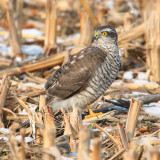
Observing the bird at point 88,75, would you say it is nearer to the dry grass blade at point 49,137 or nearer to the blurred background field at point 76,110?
the blurred background field at point 76,110

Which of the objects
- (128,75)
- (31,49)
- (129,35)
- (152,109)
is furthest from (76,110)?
(31,49)

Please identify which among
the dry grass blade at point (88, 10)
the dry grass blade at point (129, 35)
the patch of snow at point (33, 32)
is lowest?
the dry grass blade at point (129, 35)

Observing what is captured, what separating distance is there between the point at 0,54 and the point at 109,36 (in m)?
4.41

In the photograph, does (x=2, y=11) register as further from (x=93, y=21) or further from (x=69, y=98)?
(x=69, y=98)

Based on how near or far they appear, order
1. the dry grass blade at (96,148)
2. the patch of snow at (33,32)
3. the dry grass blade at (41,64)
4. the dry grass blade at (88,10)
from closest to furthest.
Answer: the dry grass blade at (96,148) → the dry grass blade at (88,10) → the dry grass blade at (41,64) → the patch of snow at (33,32)

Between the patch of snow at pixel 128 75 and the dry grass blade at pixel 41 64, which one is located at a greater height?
the dry grass blade at pixel 41 64

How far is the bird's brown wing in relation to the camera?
16.4ft

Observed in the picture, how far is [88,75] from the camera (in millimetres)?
4992

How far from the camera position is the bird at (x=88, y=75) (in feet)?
16.4

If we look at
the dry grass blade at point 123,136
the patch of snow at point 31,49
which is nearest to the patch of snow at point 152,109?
Answer: the dry grass blade at point 123,136

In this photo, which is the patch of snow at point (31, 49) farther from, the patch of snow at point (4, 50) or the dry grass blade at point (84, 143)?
the dry grass blade at point (84, 143)

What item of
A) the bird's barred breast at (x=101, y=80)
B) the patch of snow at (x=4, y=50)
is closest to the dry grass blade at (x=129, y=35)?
the bird's barred breast at (x=101, y=80)

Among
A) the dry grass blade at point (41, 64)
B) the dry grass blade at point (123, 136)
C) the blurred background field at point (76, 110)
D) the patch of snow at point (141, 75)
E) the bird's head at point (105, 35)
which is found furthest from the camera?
the patch of snow at point (141, 75)

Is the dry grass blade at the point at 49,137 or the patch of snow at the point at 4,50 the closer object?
the dry grass blade at the point at 49,137
